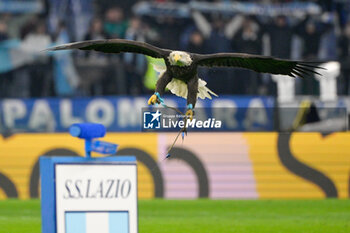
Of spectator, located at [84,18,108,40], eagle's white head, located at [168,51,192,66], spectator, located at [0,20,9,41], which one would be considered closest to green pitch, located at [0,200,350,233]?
eagle's white head, located at [168,51,192,66]

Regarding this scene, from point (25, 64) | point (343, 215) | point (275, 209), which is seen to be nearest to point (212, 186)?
point (275, 209)

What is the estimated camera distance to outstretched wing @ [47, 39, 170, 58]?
8.18 m

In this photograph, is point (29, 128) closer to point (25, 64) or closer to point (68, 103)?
point (68, 103)

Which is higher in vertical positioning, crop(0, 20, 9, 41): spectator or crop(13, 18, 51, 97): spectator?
crop(0, 20, 9, 41): spectator

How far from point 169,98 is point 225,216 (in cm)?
402

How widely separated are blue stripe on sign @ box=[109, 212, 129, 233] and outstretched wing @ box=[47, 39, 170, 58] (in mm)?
1619

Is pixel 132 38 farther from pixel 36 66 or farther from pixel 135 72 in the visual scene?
pixel 36 66

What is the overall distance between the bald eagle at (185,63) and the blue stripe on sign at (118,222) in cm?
112

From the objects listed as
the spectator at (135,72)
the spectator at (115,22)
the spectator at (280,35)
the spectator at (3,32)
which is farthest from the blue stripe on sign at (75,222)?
the spectator at (3,32)

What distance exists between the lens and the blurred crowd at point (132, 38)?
18250 millimetres

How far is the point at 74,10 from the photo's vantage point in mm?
19562

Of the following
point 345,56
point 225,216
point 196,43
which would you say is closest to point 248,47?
point 196,43

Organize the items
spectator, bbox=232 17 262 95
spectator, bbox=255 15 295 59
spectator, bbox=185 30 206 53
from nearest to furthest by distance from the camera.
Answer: spectator, bbox=232 17 262 95, spectator, bbox=185 30 206 53, spectator, bbox=255 15 295 59

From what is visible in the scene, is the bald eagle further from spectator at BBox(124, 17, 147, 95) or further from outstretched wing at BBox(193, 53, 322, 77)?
spectator at BBox(124, 17, 147, 95)
